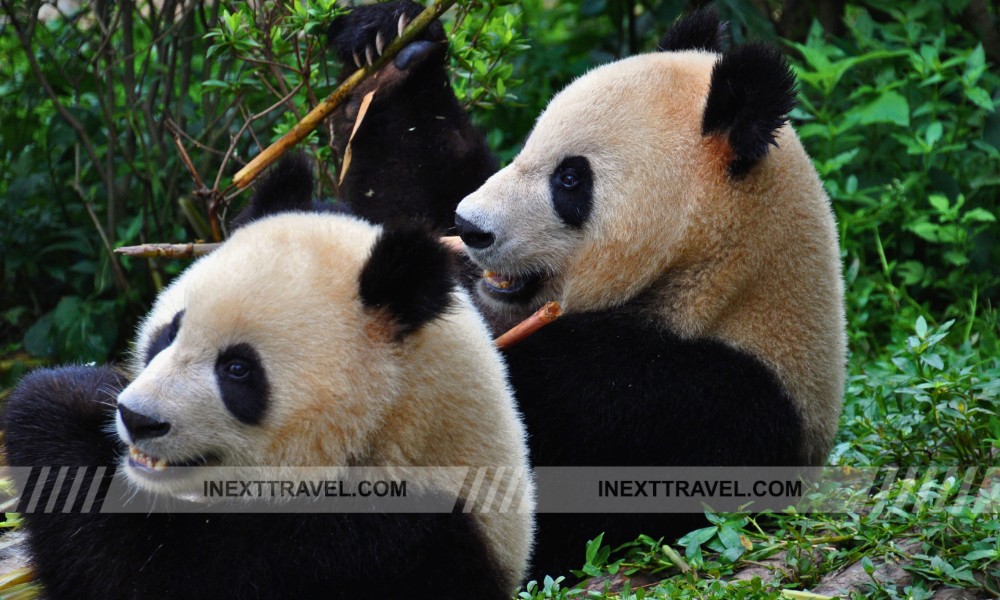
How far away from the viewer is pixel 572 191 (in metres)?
4.49

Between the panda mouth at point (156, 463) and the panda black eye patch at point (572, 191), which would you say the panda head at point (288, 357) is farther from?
the panda black eye patch at point (572, 191)

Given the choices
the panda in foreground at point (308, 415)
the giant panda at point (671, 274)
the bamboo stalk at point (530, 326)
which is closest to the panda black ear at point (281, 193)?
the panda in foreground at point (308, 415)

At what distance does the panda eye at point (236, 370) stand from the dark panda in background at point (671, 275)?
55.6 inches

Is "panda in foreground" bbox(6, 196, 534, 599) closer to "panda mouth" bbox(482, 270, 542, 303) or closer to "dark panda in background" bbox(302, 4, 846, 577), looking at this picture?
"dark panda in background" bbox(302, 4, 846, 577)

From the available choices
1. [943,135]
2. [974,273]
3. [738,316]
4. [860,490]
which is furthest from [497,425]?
[943,135]

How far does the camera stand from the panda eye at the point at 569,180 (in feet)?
14.7

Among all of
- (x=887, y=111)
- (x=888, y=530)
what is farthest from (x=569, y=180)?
(x=887, y=111)

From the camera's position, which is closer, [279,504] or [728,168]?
[279,504]

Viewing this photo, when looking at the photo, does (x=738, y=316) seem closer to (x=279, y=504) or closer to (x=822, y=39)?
(x=279, y=504)

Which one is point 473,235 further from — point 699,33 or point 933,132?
point 933,132

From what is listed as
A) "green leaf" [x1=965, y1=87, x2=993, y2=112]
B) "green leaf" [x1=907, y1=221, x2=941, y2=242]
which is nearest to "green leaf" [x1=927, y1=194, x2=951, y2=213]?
"green leaf" [x1=907, y1=221, x2=941, y2=242]

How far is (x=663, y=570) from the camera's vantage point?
13.5ft

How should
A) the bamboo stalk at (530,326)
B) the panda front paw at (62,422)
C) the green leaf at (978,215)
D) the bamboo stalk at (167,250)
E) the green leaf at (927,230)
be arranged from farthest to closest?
the green leaf at (927,230) < the green leaf at (978,215) < the bamboo stalk at (167,250) < the bamboo stalk at (530,326) < the panda front paw at (62,422)

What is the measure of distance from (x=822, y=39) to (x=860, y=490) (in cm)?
449
